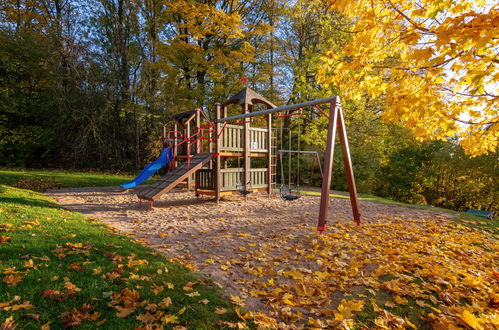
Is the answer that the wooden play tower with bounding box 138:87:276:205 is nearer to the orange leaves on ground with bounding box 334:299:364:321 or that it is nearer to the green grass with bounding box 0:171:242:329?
the green grass with bounding box 0:171:242:329

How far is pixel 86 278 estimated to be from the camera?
2887 mm

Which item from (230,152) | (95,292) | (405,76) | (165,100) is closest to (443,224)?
(405,76)

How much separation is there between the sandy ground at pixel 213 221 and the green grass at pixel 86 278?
0.45 metres

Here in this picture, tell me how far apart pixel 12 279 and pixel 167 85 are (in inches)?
663

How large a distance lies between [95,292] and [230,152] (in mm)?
7852

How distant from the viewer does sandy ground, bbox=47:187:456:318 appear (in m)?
4.16

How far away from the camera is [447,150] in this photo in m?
13.7

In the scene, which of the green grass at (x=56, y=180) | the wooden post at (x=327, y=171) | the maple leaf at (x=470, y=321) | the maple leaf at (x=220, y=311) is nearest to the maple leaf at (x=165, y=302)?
the maple leaf at (x=220, y=311)

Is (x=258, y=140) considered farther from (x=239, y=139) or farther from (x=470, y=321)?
(x=470, y=321)

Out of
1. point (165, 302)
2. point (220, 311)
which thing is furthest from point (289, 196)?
point (165, 302)

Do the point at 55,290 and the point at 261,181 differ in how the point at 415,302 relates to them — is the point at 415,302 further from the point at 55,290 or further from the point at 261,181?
the point at 261,181

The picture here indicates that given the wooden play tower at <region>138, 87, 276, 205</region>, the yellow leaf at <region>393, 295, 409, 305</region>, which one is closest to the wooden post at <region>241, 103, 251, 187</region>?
the wooden play tower at <region>138, 87, 276, 205</region>

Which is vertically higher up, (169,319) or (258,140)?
(258,140)

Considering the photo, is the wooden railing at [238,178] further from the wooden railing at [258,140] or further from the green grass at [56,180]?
the green grass at [56,180]
